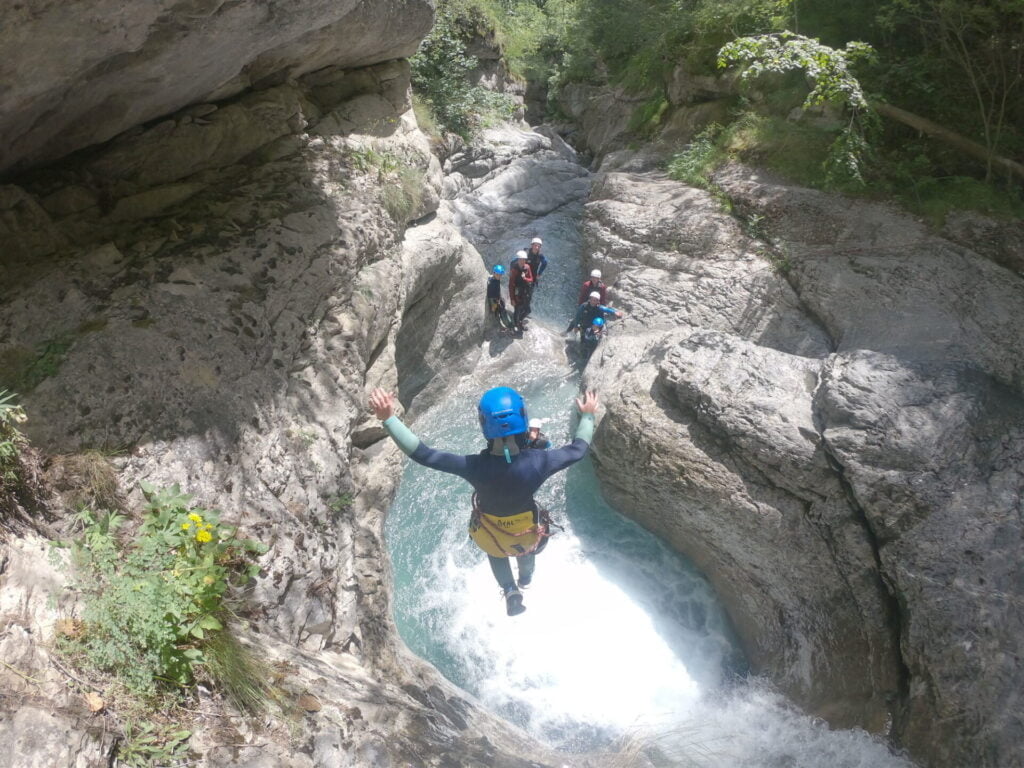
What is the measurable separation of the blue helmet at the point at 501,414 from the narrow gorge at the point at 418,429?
1.55 m

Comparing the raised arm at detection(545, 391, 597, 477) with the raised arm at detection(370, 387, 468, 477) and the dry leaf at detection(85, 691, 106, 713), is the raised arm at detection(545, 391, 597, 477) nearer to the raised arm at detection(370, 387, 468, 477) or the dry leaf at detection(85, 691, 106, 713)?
the raised arm at detection(370, 387, 468, 477)

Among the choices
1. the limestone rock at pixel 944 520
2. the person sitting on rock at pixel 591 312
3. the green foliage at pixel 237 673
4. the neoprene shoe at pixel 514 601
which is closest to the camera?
the green foliage at pixel 237 673

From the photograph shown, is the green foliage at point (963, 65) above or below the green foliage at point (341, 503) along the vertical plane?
above

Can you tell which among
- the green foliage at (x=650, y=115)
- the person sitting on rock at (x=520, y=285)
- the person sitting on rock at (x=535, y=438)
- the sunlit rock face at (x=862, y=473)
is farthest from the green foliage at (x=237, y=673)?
the green foliage at (x=650, y=115)

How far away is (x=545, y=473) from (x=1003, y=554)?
13.1 ft

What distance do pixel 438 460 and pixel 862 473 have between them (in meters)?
4.13

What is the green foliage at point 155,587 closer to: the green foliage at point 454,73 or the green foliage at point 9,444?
the green foliage at point 9,444

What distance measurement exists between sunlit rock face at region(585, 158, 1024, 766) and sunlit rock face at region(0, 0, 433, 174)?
17.0ft

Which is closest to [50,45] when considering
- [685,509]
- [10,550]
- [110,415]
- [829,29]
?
[110,415]

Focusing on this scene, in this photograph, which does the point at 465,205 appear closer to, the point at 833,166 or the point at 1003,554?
the point at 833,166

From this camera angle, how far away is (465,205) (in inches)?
512

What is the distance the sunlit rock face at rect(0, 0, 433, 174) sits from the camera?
3172mm

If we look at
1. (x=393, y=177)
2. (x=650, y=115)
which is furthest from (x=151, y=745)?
(x=650, y=115)

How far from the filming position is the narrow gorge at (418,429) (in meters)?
3.47
